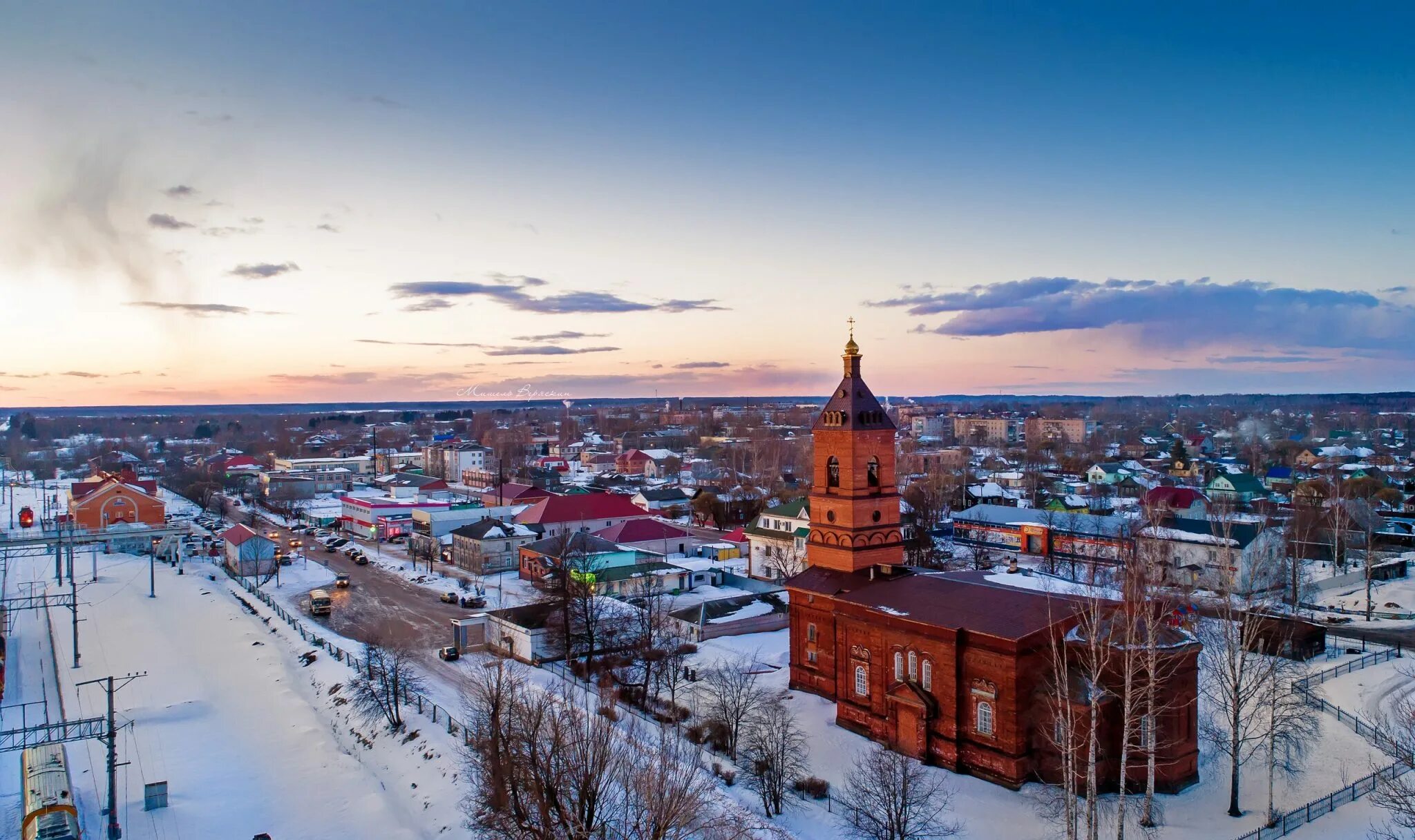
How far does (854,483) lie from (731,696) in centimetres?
785

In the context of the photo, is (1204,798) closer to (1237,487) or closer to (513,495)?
(1237,487)

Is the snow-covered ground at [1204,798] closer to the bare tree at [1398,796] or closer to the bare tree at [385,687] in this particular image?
the bare tree at [1398,796]

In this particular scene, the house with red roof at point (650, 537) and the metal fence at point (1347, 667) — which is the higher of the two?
the house with red roof at point (650, 537)

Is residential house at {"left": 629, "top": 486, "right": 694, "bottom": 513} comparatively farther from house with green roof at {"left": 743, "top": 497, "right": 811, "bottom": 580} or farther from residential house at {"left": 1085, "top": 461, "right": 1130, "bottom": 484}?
residential house at {"left": 1085, "top": 461, "right": 1130, "bottom": 484}

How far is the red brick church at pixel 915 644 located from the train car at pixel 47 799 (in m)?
18.7

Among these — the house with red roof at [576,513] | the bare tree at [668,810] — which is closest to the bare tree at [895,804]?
the bare tree at [668,810]

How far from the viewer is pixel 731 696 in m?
24.1

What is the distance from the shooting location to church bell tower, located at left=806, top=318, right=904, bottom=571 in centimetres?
2764

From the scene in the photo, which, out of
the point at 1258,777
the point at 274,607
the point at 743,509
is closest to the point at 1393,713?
the point at 1258,777

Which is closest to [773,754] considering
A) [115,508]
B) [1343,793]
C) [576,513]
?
[1343,793]

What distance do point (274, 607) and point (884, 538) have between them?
29507mm

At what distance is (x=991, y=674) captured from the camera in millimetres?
20609

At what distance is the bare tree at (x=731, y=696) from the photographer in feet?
74.6

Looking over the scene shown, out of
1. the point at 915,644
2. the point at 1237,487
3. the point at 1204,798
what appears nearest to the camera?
the point at 1204,798
